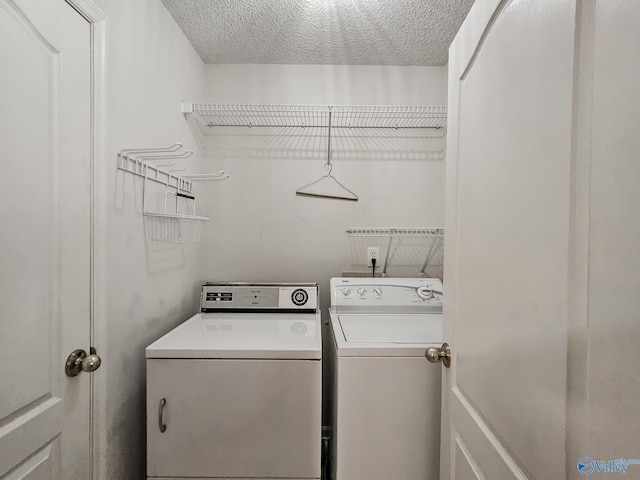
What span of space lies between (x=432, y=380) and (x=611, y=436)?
93 cm

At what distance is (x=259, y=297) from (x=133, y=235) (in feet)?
2.62

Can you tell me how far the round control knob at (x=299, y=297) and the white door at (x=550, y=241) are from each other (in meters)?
1.11

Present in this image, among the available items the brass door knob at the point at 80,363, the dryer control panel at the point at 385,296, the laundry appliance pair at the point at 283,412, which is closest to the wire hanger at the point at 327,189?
the dryer control panel at the point at 385,296

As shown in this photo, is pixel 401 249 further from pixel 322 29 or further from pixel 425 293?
pixel 322 29

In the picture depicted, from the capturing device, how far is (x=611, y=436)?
460 mm

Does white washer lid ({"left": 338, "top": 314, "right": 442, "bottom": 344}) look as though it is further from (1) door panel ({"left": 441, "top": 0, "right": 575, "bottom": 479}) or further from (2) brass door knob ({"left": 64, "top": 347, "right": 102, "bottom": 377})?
(2) brass door knob ({"left": 64, "top": 347, "right": 102, "bottom": 377})

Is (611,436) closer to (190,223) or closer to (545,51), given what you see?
(545,51)

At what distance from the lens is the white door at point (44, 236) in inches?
32.8

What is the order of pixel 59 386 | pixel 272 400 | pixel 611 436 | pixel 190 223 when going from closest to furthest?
pixel 611 436
pixel 59 386
pixel 272 400
pixel 190 223

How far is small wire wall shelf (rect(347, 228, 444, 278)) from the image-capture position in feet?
7.51

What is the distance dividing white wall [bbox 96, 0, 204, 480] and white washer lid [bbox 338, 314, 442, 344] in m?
0.90

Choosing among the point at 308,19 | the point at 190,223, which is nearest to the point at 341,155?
the point at 308,19

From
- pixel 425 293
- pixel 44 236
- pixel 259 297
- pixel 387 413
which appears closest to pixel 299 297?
pixel 259 297

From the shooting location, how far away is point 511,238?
2.39ft
